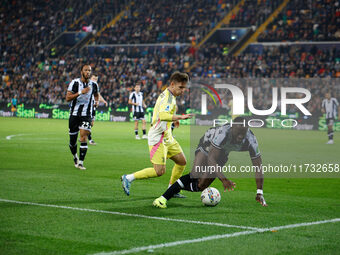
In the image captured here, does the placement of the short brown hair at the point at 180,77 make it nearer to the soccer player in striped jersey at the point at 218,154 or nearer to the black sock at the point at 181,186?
the soccer player in striped jersey at the point at 218,154

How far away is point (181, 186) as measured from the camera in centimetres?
913

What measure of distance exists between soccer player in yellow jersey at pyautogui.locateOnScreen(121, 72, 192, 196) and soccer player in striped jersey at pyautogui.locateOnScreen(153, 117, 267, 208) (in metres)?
0.45

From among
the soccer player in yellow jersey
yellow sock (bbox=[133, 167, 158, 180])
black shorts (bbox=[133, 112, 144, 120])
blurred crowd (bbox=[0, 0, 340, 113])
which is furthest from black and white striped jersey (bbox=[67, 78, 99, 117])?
blurred crowd (bbox=[0, 0, 340, 113])

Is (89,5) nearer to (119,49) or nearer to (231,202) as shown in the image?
(119,49)

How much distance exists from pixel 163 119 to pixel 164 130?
492 mm

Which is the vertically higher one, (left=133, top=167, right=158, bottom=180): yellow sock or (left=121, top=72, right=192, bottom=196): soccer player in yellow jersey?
(left=121, top=72, right=192, bottom=196): soccer player in yellow jersey

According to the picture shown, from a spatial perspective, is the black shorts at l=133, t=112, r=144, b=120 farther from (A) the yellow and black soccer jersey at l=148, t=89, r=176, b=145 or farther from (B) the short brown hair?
(B) the short brown hair

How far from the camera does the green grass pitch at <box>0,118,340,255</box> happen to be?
21.2ft

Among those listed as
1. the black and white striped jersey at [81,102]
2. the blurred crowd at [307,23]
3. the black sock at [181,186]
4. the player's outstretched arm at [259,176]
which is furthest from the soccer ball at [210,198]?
the blurred crowd at [307,23]

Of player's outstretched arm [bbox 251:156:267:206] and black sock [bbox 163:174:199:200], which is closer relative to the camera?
player's outstretched arm [bbox 251:156:267:206]

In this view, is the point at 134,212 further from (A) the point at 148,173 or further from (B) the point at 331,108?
(B) the point at 331,108

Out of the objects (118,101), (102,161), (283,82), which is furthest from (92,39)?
(102,161)

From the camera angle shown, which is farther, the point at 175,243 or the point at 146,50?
the point at 146,50

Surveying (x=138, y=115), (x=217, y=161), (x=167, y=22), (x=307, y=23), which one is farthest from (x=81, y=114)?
(x=167, y=22)
